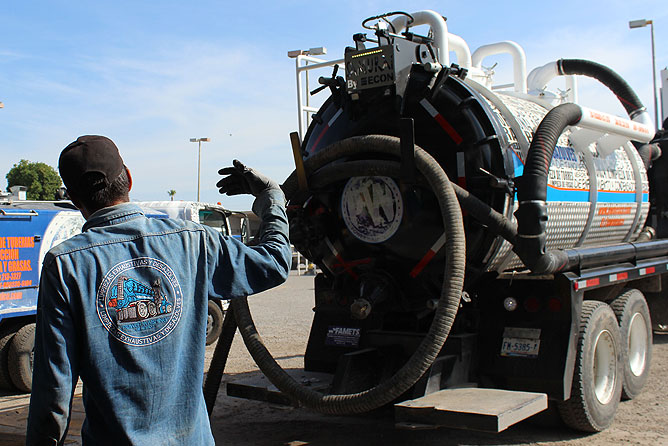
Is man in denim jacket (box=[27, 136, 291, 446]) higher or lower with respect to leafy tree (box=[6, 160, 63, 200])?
lower

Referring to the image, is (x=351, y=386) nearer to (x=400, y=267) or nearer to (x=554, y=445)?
(x=400, y=267)

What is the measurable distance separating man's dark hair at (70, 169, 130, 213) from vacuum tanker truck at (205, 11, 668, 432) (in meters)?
2.33

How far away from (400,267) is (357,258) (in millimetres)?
372

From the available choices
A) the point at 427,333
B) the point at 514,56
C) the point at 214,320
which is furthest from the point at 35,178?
the point at 427,333

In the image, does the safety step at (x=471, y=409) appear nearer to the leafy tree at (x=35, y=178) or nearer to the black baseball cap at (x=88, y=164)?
the black baseball cap at (x=88, y=164)

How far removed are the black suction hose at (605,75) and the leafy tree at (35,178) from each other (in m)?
50.3

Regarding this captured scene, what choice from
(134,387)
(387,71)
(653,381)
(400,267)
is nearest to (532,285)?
(400,267)

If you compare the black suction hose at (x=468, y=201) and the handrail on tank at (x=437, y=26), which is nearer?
the black suction hose at (x=468, y=201)

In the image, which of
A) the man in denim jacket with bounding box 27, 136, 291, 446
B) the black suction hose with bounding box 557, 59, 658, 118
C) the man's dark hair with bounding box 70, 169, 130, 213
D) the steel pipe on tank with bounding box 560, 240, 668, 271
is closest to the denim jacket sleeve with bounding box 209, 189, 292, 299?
the man in denim jacket with bounding box 27, 136, 291, 446

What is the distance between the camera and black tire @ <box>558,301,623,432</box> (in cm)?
505

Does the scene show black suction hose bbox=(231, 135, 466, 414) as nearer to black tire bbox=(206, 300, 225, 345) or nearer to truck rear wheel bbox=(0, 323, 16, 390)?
truck rear wheel bbox=(0, 323, 16, 390)

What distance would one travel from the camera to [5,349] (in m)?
7.34

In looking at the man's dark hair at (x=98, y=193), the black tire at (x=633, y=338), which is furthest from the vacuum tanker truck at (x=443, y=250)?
the man's dark hair at (x=98, y=193)

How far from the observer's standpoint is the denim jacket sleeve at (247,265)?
96.3 inches
